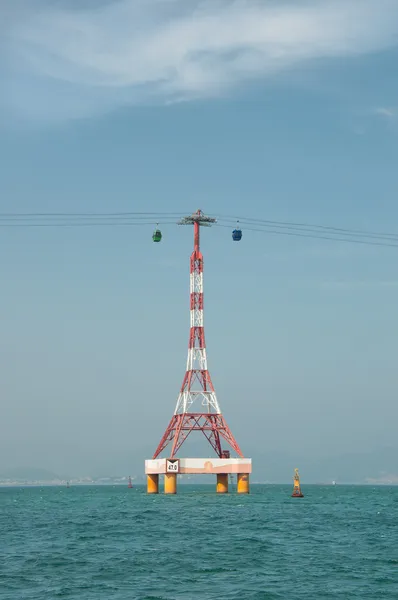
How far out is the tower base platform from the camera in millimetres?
128250

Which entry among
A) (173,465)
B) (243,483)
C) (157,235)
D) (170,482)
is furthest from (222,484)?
(157,235)

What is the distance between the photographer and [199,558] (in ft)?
181

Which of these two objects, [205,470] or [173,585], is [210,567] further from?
[205,470]

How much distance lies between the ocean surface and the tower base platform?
3512 cm

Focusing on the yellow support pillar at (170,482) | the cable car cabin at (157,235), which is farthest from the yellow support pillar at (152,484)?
the cable car cabin at (157,235)

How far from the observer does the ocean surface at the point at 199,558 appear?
43.9 metres

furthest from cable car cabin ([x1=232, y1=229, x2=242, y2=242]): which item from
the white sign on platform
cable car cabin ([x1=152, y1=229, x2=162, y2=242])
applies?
the white sign on platform

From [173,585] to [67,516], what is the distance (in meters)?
58.9

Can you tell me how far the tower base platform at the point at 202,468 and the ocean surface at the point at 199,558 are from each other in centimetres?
3512

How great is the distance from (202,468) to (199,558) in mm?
73130

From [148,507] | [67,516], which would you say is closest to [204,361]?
[148,507]

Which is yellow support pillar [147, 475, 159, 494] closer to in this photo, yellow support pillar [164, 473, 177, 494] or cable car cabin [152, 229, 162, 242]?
yellow support pillar [164, 473, 177, 494]

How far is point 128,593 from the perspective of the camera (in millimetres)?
43062

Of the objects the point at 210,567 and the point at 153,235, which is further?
A: the point at 153,235
